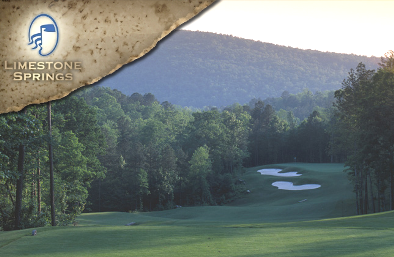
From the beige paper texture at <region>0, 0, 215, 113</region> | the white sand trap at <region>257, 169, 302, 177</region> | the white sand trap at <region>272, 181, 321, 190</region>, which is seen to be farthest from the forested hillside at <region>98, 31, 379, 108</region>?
the beige paper texture at <region>0, 0, 215, 113</region>

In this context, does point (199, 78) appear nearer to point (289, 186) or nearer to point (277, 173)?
→ point (277, 173)

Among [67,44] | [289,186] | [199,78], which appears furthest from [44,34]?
[199,78]

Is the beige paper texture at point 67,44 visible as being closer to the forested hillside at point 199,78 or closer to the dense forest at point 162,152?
the dense forest at point 162,152

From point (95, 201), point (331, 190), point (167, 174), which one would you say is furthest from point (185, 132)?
point (331, 190)

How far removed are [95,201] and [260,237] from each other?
41.0 metres

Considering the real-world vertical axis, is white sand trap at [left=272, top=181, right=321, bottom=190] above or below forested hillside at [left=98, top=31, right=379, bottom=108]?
below

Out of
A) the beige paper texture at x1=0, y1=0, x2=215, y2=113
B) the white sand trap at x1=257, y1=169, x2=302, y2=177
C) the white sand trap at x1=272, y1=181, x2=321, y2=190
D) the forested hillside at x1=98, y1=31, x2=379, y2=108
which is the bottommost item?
the white sand trap at x1=272, y1=181, x2=321, y2=190

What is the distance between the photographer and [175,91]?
142000 mm

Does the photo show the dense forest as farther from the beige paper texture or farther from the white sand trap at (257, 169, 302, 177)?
the white sand trap at (257, 169, 302, 177)

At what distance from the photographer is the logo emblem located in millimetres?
5102

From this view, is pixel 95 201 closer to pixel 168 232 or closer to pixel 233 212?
pixel 233 212

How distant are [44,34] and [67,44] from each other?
32 cm

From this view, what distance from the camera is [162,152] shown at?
172ft

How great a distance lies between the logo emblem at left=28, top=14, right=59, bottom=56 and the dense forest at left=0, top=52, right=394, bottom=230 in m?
0.70
